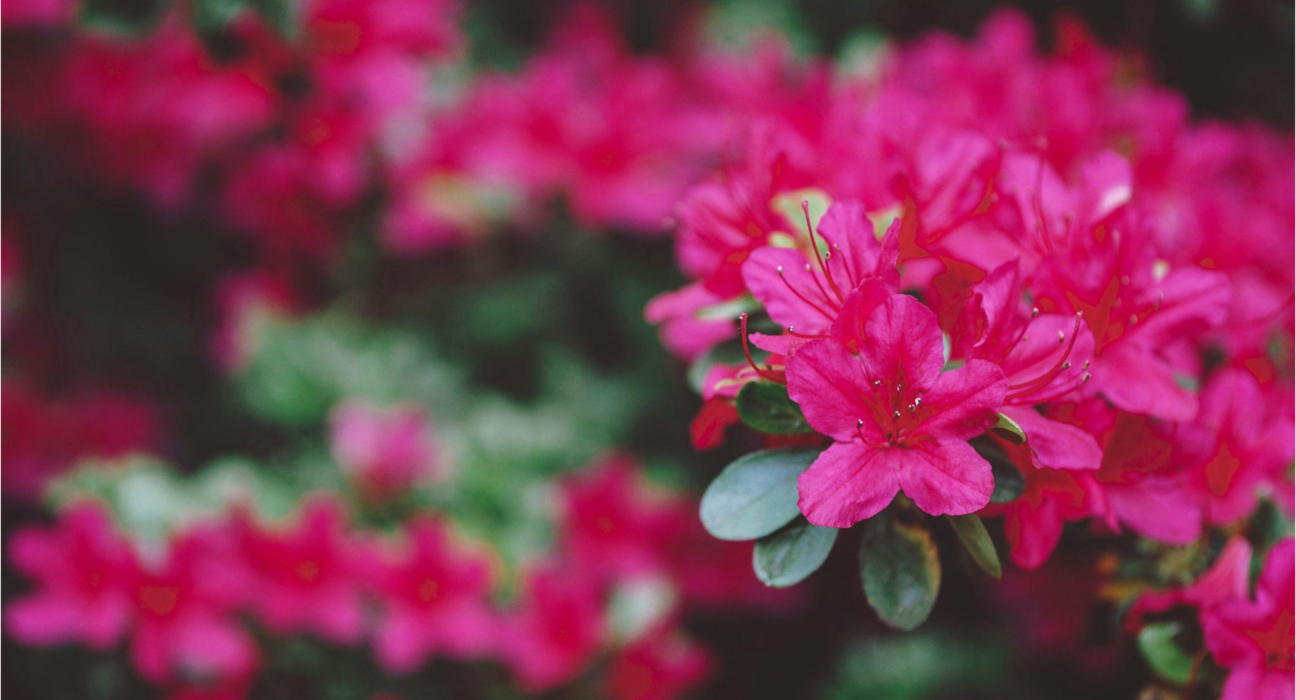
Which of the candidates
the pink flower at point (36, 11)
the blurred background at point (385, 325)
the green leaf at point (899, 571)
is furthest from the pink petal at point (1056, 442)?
the pink flower at point (36, 11)

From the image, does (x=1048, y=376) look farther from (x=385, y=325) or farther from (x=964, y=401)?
(x=385, y=325)

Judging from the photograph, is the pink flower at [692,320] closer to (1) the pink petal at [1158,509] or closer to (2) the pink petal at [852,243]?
(2) the pink petal at [852,243]

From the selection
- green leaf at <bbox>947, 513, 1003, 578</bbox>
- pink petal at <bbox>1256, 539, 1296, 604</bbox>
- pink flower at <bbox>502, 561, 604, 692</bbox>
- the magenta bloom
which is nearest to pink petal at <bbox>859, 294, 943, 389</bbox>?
the magenta bloom

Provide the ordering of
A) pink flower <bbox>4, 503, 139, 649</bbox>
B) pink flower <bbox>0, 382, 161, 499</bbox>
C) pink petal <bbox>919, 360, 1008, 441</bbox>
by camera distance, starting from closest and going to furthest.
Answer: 1. pink petal <bbox>919, 360, 1008, 441</bbox>
2. pink flower <bbox>4, 503, 139, 649</bbox>
3. pink flower <bbox>0, 382, 161, 499</bbox>

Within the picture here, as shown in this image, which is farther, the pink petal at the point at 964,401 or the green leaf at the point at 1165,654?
the green leaf at the point at 1165,654

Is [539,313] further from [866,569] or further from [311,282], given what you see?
[866,569]

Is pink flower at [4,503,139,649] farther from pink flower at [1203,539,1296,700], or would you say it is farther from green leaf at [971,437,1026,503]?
pink flower at [1203,539,1296,700]
